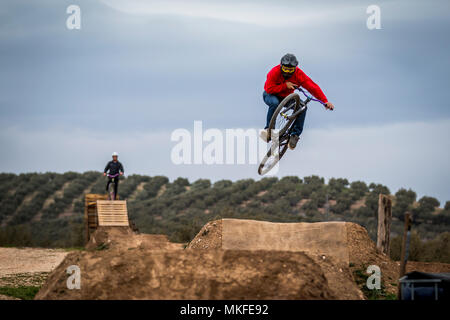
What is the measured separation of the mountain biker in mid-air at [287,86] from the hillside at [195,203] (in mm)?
27351

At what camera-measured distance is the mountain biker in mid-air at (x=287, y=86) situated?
1395 centimetres

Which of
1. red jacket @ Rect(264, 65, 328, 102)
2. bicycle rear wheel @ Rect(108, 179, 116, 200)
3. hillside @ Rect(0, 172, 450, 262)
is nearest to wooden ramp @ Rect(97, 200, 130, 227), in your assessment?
bicycle rear wheel @ Rect(108, 179, 116, 200)

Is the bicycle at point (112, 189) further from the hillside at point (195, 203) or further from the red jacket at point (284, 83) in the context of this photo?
the red jacket at point (284, 83)

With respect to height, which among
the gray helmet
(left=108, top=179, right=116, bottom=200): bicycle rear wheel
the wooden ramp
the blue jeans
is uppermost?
the gray helmet

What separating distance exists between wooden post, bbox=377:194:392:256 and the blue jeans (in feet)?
14.9

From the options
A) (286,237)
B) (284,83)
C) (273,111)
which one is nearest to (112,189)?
(286,237)

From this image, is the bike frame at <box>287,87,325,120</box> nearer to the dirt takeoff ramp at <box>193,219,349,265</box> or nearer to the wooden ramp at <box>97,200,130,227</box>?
the dirt takeoff ramp at <box>193,219,349,265</box>

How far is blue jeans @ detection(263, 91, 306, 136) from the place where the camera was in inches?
567

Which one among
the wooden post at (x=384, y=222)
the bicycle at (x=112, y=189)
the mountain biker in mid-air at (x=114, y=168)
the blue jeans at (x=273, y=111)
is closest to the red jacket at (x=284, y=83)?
the blue jeans at (x=273, y=111)

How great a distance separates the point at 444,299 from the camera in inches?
379
